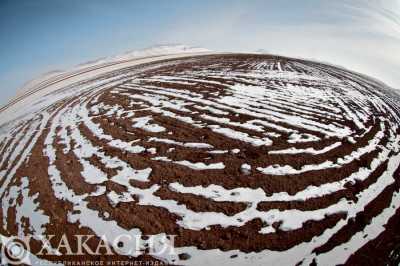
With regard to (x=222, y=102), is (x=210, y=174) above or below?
below

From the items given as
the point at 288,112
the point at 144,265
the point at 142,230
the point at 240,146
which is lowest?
the point at 144,265

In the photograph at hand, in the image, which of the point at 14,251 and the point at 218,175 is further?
the point at 218,175

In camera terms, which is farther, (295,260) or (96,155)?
(96,155)

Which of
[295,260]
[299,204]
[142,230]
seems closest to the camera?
[295,260]

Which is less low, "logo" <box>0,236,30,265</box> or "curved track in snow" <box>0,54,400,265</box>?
"curved track in snow" <box>0,54,400,265</box>

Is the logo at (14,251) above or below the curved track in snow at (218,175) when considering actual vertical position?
below

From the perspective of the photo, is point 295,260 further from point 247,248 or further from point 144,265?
point 144,265

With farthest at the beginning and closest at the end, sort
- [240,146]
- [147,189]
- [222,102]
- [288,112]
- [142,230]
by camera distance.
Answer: [222,102]
[288,112]
[240,146]
[147,189]
[142,230]

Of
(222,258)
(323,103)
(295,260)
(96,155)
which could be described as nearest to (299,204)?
(295,260)

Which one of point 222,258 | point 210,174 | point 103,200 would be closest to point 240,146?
point 210,174

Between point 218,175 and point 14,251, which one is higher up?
point 218,175
